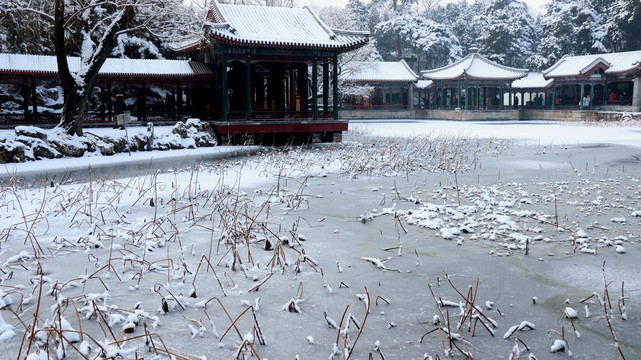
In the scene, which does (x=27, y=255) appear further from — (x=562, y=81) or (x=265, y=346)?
(x=562, y=81)

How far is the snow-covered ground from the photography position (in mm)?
3574

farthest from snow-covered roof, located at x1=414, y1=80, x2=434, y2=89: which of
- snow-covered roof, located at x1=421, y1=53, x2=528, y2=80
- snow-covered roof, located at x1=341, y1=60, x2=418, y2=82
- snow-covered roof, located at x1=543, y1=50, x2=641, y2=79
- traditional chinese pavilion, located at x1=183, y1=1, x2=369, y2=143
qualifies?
traditional chinese pavilion, located at x1=183, y1=1, x2=369, y2=143

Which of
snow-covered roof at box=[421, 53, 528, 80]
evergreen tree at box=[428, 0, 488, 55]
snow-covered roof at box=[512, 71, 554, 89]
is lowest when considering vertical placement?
snow-covered roof at box=[512, 71, 554, 89]

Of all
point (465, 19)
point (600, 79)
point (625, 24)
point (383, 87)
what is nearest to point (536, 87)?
point (600, 79)

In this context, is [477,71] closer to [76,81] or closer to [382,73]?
[382,73]

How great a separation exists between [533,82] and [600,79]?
600 cm

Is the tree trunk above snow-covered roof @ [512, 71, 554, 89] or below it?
below

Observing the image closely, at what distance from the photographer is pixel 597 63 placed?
35.0 metres

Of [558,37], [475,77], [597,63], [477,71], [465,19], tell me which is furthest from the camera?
[465,19]

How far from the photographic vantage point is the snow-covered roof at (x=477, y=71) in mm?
38062

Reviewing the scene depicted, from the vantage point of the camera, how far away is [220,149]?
17.7 m

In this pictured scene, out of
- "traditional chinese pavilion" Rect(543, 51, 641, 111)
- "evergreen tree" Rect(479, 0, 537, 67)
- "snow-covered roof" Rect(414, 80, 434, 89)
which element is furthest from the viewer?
"evergreen tree" Rect(479, 0, 537, 67)

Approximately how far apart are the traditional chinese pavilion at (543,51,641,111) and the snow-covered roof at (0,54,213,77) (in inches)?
1047

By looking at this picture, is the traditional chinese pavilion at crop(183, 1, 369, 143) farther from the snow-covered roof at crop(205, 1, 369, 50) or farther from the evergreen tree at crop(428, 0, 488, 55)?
the evergreen tree at crop(428, 0, 488, 55)
